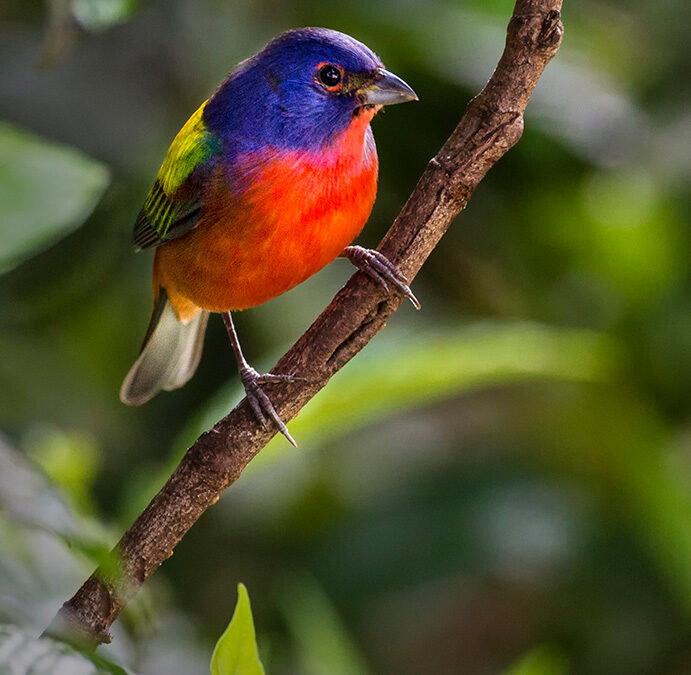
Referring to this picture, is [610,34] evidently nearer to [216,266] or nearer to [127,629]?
[216,266]

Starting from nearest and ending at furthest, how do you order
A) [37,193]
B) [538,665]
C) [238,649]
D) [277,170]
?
1. [238,649]
2. [37,193]
3. [277,170]
4. [538,665]

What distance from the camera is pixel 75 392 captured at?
4.20 metres

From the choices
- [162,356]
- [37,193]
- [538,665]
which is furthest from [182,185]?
[538,665]

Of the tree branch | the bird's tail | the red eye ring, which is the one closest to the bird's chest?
the red eye ring

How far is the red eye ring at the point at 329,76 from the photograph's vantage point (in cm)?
237

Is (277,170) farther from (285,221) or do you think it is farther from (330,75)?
(330,75)

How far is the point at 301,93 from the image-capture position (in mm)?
2377

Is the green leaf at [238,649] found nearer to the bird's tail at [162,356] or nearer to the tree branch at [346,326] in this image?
the tree branch at [346,326]

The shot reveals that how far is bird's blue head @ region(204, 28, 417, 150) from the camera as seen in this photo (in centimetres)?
235

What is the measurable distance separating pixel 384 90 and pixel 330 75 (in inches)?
5.3

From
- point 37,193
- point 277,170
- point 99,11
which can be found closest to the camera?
point 37,193

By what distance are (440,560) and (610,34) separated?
2.17m

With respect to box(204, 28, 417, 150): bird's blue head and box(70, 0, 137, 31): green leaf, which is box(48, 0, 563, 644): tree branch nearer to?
box(204, 28, 417, 150): bird's blue head

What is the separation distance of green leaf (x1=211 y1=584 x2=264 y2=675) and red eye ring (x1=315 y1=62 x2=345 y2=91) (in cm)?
125
